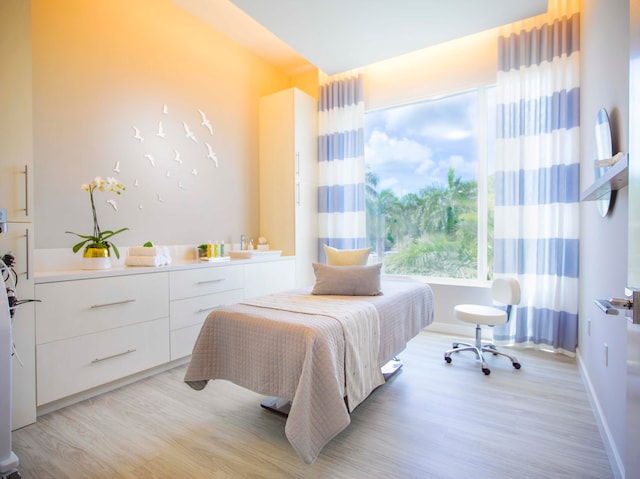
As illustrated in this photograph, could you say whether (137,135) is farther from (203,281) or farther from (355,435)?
(355,435)

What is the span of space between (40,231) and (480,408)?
10.8 feet

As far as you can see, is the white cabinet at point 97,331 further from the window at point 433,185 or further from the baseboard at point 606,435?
the baseboard at point 606,435

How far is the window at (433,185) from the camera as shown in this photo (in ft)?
12.1

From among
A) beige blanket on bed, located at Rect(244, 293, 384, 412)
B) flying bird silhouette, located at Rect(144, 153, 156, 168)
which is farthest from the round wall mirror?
flying bird silhouette, located at Rect(144, 153, 156, 168)

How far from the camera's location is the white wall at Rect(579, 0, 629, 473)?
1.59 meters

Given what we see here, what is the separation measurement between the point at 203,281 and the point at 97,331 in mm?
884

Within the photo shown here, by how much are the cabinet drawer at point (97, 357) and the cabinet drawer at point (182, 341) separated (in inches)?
2.5

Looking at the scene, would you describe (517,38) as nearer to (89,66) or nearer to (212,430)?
(89,66)

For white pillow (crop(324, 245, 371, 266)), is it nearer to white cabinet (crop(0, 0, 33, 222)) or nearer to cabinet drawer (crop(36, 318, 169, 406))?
cabinet drawer (crop(36, 318, 169, 406))

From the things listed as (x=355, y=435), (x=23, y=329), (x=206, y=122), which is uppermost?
(x=206, y=122)

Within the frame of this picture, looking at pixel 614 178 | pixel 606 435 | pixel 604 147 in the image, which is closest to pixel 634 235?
pixel 614 178

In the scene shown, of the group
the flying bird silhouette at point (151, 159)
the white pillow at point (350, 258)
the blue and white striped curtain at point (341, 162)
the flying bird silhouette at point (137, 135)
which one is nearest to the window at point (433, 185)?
the blue and white striped curtain at point (341, 162)

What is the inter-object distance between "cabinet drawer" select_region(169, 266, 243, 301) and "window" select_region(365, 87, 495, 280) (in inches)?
74.6

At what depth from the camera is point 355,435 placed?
1.88m
